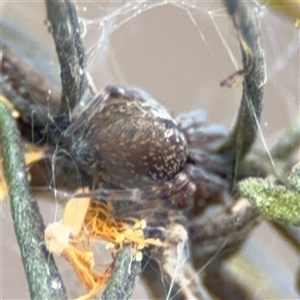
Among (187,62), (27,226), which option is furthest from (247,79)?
(27,226)

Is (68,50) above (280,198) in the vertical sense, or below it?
above

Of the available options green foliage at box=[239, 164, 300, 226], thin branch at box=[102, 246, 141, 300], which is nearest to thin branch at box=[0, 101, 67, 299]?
thin branch at box=[102, 246, 141, 300]

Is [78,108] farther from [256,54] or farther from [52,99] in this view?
[256,54]

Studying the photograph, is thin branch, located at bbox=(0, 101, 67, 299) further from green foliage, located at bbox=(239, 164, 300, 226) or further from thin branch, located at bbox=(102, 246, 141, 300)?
green foliage, located at bbox=(239, 164, 300, 226)

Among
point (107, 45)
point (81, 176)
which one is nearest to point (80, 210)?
point (81, 176)

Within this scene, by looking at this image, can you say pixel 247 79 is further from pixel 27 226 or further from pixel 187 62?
pixel 27 226
